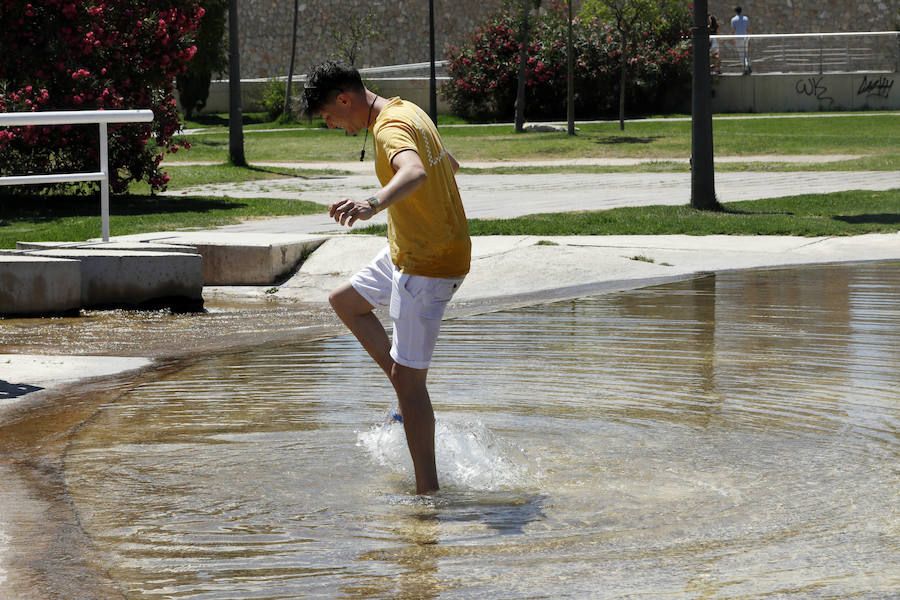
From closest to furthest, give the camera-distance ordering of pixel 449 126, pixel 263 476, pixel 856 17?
pixel 263 476
pixel 449 126
pixel 856 17

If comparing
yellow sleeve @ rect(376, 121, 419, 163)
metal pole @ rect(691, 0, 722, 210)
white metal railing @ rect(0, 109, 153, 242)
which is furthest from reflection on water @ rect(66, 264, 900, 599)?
metal pole @ rect(691, 0, 722, 210)

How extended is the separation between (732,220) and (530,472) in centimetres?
990

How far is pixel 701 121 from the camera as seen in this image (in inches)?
627

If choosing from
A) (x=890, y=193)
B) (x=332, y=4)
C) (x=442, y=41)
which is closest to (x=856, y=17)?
(x=442, y=41)

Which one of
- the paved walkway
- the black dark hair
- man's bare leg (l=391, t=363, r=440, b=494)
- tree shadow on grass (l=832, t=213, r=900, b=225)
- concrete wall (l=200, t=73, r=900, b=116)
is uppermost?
concrete wall (l=200, t=73, r=900, b=116)

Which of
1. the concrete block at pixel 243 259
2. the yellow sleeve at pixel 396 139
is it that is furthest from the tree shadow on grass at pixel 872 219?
the yellow sleeve at pixel 396 139

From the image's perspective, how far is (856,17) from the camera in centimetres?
5547

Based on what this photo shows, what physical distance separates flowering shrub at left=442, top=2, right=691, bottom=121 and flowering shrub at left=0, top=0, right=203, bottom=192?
24620 millimetres

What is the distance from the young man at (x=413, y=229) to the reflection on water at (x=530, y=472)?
0.41m

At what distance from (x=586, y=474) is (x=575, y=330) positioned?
3399mm

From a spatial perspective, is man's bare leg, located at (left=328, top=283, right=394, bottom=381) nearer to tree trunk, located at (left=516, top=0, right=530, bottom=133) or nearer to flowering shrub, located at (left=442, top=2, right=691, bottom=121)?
tree trunk, located at (left=516, top=0, right=530, bottom=133)

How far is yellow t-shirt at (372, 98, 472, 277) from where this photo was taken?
15.2ft

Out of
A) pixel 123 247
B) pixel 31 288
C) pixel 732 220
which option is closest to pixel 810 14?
pixel 732 220

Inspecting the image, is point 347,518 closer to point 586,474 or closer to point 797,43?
point 586,474
